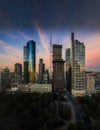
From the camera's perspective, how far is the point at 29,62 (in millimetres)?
22453

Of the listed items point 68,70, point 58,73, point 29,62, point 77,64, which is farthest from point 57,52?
point 29,62

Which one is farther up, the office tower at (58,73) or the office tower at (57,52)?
the office tower at (57,52)

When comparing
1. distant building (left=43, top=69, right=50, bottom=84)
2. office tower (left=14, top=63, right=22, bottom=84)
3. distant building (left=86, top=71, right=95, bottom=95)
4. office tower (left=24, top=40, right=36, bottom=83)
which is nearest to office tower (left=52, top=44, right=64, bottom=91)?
distant building (left=43, top=69, right=50, bottom=84)

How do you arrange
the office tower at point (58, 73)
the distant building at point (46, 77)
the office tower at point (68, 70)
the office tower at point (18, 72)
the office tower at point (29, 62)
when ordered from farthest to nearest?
the office tower at point (29, 62)
the office tower at point (18, 72)
the distant building at point (46, 77)
the office tower at point (68, 70)
the office tower at point (58, 73)

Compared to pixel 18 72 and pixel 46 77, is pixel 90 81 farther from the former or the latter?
pixel 18 72

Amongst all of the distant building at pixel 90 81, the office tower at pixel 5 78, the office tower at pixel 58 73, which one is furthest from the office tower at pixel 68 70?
the office tower at pixel 5 78

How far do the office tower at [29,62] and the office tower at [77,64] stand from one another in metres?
4.44

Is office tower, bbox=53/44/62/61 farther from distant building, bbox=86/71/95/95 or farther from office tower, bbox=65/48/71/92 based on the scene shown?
distant building, bbox=86/71/95/95

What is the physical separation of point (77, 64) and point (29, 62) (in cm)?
658

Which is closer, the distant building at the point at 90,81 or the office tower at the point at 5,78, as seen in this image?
the distant building at the point at 90,81

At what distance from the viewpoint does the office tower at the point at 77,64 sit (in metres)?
16.3

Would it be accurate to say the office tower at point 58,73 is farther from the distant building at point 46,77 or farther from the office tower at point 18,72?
the office tower at point 18,72

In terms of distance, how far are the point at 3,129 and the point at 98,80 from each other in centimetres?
1615

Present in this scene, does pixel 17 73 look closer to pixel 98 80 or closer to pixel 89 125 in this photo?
pixel 98 80
